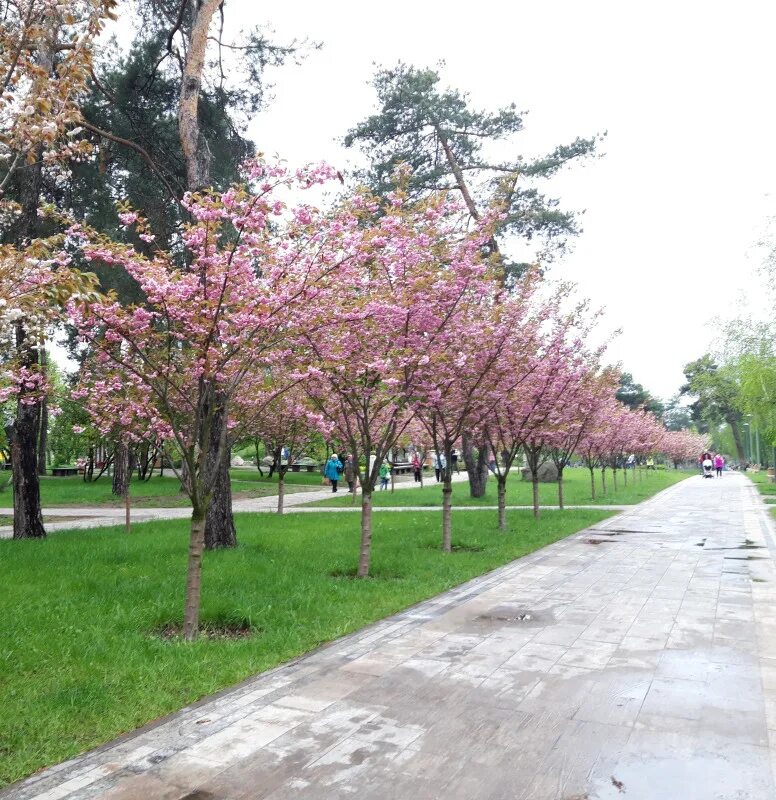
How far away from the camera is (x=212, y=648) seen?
5496mm

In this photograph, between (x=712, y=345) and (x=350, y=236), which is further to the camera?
(x=712, y=345)

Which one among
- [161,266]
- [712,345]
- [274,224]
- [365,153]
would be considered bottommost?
[161,266]

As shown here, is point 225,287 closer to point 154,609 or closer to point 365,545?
point 154,609

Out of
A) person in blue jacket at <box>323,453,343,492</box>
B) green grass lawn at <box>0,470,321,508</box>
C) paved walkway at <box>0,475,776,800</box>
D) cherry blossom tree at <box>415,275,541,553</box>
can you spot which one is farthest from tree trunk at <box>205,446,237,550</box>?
person in blue jacket at <box>323,453,343,492</box>

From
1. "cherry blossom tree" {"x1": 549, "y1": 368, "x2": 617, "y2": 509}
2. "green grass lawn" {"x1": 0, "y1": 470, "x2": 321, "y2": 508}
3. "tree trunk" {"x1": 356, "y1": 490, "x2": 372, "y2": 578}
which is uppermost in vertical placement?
"cherry blossom tree" {"x1": 549, "y1": 368, "x2": 617, "y2": 509}

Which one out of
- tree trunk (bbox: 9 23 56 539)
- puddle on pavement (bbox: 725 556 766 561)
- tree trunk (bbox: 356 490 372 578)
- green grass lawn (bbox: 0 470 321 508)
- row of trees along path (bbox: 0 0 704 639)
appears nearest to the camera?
row of trees along path (bbox: 0 0 704 639)

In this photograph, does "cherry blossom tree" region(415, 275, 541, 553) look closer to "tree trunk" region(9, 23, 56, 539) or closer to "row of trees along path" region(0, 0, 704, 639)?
"row of trees along path" region(0, 0, 704, 639)

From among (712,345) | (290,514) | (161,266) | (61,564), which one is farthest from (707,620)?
(712,345)

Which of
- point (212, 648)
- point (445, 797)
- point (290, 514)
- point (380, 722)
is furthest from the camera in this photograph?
point (290, 514)

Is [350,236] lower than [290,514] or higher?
higher

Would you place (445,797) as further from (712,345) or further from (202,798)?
(712,345)

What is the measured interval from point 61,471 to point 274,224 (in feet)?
126

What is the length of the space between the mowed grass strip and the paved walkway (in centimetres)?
31

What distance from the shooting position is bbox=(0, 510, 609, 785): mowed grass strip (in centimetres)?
421
